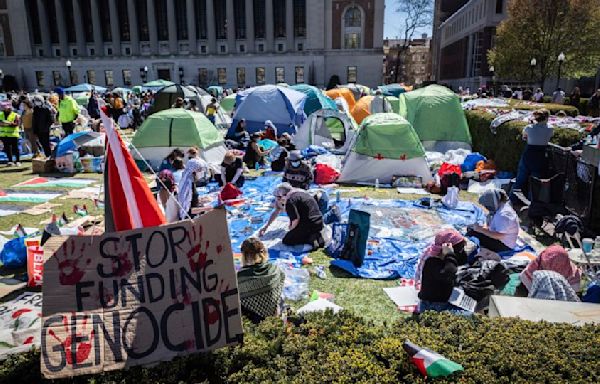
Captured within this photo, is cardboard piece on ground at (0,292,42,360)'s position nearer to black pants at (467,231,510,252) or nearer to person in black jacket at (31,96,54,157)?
black pants at (467,231,510,252)

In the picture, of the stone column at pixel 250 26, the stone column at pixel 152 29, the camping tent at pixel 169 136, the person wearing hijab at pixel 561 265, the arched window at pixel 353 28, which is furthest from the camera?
the stone column at pixel 152 29

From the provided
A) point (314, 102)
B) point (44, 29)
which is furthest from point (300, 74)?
point (314, 102)

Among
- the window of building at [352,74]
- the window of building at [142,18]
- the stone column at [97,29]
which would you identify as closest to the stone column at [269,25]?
the window of building at [352,74]

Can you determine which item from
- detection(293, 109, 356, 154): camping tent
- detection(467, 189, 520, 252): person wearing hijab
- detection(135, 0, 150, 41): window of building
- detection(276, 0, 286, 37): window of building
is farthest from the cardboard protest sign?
detection(135, 0, 150, 41): window of building

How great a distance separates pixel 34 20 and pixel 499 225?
2811 inches

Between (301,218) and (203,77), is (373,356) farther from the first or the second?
(203,77)

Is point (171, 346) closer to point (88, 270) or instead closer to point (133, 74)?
point (88, 270)

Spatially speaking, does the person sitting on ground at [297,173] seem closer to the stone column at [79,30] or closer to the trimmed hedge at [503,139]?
the trimmed hedge at [503,139]

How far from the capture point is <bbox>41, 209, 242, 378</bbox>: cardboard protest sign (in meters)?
3.02

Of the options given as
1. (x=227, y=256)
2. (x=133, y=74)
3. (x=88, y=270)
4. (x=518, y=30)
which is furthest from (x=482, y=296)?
(x=133, y=74)

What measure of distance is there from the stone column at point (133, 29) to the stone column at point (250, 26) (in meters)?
15.1

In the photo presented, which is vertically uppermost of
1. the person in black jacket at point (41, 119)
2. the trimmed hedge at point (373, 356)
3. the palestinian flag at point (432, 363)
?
the person in black jacket at point (41, 119)

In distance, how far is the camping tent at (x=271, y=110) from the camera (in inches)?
680

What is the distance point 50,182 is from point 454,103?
462 inches
